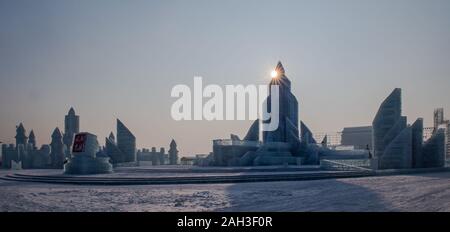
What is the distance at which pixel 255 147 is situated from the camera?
212 ft

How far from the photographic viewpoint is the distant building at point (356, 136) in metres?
154

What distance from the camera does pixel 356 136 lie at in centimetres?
15988

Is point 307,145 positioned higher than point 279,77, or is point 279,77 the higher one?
point 279,77

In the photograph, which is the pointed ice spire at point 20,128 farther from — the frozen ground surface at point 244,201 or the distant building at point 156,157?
the frozen ground surface at point 244,201

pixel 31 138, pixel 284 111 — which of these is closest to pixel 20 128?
pixel 31 138

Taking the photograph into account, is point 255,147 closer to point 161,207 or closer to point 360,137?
point 161,207

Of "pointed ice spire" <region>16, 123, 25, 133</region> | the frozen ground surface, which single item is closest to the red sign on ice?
the frozen ground surface

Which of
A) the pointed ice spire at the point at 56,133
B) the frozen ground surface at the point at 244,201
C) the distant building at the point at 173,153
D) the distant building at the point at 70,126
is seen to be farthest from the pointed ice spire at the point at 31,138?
the frozen ground surface at the point at 244,201

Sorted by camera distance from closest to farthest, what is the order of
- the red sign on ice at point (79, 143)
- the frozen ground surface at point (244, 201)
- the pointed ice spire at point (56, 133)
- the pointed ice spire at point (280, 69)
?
the frozen ground surface at point (244, 201) → the red sign on ice at point (79, 143) → the pointed ice spire at point (56, 133) → the pointed ice spire at point (280, 69)

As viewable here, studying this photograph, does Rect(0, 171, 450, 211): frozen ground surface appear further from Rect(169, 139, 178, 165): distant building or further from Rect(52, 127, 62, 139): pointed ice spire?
Rect(169, 139, 178, 165): distant building
